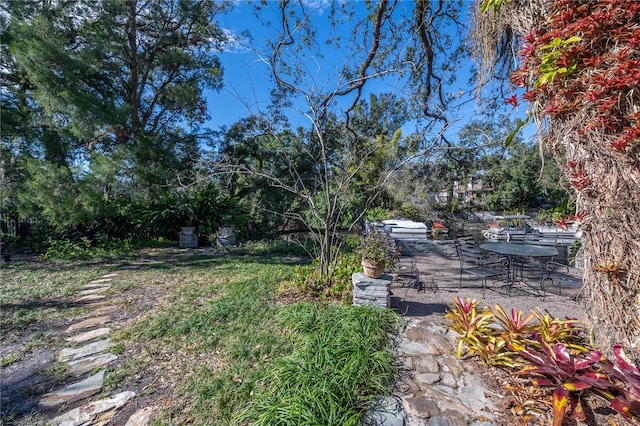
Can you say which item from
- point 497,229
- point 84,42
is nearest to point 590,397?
point 497,229

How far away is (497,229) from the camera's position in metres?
9.12

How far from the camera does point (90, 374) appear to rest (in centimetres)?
213

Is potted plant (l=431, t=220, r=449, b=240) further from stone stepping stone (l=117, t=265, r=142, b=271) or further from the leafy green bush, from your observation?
stone stepping stone (l=117, t=265, r=142, b=271)

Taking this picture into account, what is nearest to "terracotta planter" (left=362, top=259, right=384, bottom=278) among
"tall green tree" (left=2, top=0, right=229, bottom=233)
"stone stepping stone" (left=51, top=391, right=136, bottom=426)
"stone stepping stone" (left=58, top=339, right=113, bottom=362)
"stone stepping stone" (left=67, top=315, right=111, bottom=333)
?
"stone stepping stone" (left=51, top=391, right=136, bottom=426)

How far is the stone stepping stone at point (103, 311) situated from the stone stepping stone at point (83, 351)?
77 centimetres

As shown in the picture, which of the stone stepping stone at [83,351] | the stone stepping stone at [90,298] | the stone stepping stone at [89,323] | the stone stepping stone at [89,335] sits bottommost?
the stone stepping stone at [83,351]

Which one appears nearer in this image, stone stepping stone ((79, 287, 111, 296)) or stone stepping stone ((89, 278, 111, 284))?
stone stepping stone ((79, 287, 111, 296))

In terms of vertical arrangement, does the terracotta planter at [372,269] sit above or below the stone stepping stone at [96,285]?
above

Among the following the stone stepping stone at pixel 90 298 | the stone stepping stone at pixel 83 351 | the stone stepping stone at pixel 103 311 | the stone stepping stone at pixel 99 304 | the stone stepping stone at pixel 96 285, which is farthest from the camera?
the stone stepping stone at pixel 96 285

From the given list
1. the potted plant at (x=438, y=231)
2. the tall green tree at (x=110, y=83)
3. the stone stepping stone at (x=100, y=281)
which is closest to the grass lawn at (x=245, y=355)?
the stone stepping stone at (x=100, y=281)

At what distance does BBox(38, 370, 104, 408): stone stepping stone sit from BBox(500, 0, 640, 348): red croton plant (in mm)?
3597

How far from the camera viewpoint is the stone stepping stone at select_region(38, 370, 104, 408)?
6.08ft

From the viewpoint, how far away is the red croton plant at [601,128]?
164 centimetres

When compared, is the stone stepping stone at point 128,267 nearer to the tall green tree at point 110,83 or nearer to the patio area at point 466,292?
the tall green tree at point 110,83
